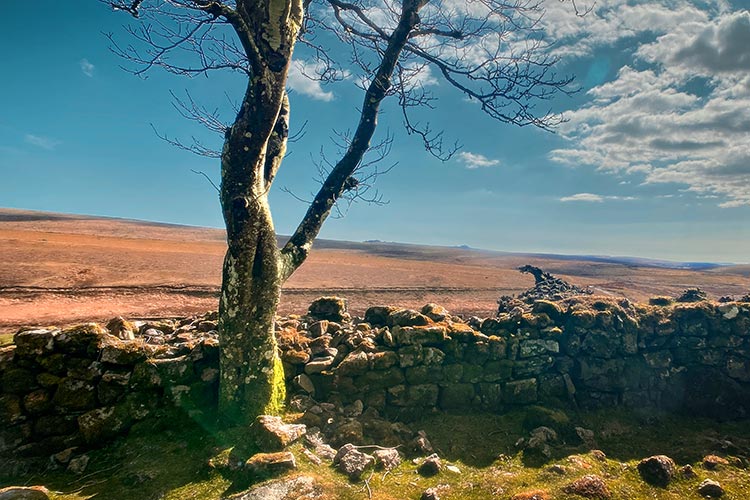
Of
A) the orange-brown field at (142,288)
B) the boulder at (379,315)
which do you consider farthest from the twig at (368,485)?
the orange-brown field at (142,288)

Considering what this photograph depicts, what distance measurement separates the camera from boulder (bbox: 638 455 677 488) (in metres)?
5.79

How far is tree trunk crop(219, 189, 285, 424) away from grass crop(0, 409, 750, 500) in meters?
0.58

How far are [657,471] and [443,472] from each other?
3.16 metres

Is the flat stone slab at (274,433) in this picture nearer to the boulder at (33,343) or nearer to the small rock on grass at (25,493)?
the small rock on grass at (25,493)

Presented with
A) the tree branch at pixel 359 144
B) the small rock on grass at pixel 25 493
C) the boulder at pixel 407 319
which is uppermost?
the tree branch at pixel 359 144

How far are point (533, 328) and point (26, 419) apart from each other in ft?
30.0

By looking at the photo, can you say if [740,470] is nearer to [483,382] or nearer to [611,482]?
[611,482]

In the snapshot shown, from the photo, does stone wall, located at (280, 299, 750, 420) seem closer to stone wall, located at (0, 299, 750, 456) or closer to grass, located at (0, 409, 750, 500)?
stone wall, located at (0, 299, 750, 456)

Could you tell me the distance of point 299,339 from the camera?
8.49 metres

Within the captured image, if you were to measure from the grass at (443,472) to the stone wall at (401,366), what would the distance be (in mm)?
465

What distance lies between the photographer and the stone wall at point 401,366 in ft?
19.1

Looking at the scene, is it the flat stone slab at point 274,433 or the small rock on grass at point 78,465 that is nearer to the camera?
the small rock on grass at point 78,465

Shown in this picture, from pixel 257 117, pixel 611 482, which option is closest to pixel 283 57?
pixel 257 117

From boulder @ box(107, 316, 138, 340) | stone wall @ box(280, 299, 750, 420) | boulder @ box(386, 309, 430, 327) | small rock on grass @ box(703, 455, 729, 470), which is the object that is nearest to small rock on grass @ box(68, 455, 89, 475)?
boulder @ box(107, 316, 138, 340)
